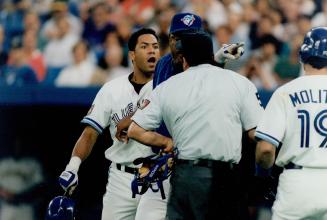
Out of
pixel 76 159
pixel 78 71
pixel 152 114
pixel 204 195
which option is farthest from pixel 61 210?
pixel 78 71

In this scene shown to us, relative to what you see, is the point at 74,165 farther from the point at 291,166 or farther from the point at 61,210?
the point at 291,166

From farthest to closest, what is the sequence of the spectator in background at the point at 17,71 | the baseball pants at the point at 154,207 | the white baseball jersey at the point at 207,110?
the spectator in background at the point at 17,71 < the baseball pants at the point at 154,207 < the white baseball jersey at the point at 207,110

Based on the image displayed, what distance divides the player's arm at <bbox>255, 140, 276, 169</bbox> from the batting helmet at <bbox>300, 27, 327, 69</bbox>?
→ 0.48m

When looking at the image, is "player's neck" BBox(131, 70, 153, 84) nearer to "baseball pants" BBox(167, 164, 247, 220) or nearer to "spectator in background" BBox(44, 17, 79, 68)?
"baseball pants" BBox(167, 164, 247, 220)

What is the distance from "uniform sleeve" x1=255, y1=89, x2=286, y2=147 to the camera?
4.26 metres

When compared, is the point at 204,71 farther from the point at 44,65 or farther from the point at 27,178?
the point at 44,65

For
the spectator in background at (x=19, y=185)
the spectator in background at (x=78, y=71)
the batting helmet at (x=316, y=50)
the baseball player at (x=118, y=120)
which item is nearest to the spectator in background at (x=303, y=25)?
the spectator in background at (x=78, y=71)

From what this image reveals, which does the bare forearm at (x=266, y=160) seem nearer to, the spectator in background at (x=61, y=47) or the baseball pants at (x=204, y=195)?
the baseball pants at (x=204, y=195)

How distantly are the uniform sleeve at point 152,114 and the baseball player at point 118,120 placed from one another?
1059 mm

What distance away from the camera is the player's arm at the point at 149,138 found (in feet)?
15.3

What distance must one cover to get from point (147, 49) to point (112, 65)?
363cm

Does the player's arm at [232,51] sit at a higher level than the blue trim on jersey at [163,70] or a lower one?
higher

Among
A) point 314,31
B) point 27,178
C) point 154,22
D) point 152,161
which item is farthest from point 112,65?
point 314,31

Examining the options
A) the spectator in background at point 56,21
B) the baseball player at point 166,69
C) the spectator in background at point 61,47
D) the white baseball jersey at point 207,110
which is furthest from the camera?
the spectator in background at point 56,21
